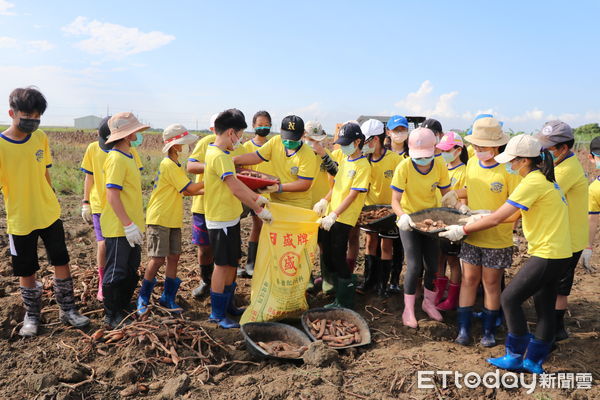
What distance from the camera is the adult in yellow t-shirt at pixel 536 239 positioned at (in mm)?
2811

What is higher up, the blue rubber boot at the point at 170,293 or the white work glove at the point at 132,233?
the white work glove at the point at 132,233

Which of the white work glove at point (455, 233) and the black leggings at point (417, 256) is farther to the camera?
the black leggings at point (417, 256)

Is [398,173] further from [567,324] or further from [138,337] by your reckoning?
[138,337]

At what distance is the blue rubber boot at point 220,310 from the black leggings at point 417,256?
62.8 inches

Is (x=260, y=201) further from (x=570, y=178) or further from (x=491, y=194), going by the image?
(x=570, y=178)

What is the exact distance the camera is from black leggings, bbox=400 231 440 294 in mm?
3707

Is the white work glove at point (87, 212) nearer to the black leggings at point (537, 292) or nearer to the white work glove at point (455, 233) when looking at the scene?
the white work glove at point (455, 233)

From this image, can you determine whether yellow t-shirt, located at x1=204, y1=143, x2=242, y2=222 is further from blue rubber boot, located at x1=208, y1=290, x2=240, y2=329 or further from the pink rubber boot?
the pink rubber boot

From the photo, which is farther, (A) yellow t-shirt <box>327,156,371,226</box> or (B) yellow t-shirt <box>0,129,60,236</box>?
(A) yellow t-shirt <box>327,156,371,226</box>

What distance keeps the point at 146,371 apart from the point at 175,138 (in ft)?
6.56

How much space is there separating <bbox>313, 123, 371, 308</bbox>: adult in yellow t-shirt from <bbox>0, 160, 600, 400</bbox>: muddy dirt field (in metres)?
0.42

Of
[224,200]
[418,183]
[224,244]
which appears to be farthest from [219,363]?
[418,183]

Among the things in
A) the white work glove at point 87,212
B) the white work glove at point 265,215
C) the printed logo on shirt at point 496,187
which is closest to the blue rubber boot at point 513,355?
the printed logo on shirt at point 496,187

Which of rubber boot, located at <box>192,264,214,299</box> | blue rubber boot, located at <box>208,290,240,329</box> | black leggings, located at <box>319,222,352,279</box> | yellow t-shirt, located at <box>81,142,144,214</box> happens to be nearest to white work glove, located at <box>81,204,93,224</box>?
yellow t-shirt, located at <box>81,142,144,214</box>
